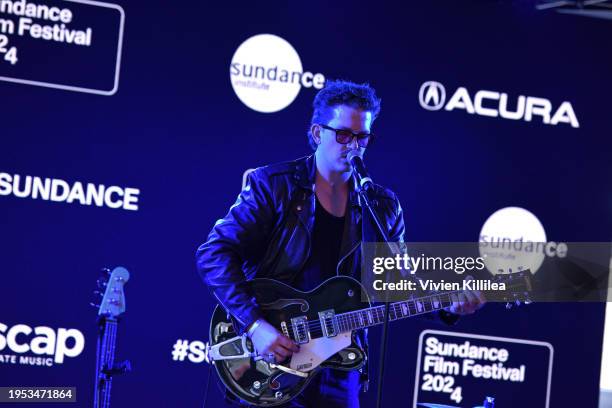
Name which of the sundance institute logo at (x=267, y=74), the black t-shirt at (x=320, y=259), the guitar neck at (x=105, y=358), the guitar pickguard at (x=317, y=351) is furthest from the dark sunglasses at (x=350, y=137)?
the guitar neck at (x=105, y=358)

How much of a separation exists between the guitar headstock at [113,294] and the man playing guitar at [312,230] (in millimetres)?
1439

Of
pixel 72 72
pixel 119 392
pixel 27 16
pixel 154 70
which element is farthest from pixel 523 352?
A: pixel 27 16

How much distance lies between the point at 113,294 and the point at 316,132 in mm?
1862

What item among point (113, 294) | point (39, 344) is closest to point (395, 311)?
point (113, 294)

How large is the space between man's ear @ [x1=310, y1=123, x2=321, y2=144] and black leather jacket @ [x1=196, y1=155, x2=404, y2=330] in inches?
7.2

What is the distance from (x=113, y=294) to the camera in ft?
17.4

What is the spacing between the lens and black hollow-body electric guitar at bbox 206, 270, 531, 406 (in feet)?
12.7

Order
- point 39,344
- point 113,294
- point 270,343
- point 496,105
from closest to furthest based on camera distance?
point 270,343 → point 113,294 → point 39,344 → point 496,105

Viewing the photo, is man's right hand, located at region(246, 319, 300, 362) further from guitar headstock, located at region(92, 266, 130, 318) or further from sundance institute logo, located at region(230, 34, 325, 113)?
sundance institute logo, located at region(230, 34, 325, 113)

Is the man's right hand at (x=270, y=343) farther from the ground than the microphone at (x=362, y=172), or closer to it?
closer to it

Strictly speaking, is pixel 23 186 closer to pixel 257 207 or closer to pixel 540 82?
pixel 257 207

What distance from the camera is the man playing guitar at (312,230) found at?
3881 millimetres

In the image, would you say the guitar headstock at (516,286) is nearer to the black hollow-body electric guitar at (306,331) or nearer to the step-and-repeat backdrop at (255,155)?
the black hollow-body electric guitar at (306,331)

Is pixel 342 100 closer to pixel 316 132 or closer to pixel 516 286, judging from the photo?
pixel 316 132
